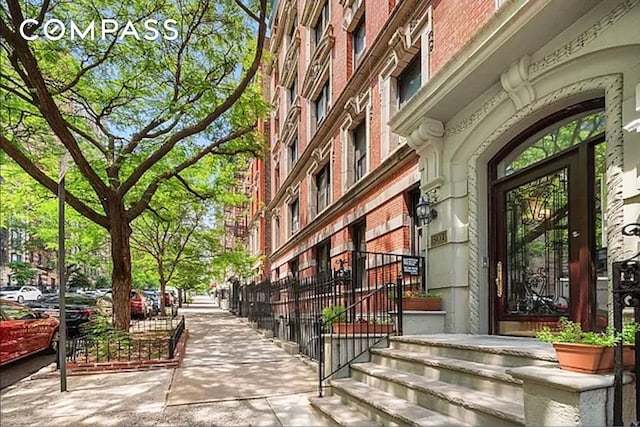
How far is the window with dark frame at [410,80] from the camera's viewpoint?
31.8 feet

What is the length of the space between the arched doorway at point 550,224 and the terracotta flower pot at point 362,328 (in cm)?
165

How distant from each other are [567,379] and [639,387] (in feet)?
2.09

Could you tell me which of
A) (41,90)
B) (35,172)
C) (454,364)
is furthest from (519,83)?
(35,172)

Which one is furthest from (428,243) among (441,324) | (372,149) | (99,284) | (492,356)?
(99,284)

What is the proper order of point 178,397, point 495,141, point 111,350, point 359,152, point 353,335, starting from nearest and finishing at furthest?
point 178,397
point 353,335
point 495,141
point 111,350
point 359,152

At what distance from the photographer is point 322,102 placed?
16.8 m

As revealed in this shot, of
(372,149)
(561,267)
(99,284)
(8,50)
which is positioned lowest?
(99,284)

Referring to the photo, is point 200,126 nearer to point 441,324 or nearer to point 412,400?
point 441,324

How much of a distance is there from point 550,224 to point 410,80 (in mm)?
5345

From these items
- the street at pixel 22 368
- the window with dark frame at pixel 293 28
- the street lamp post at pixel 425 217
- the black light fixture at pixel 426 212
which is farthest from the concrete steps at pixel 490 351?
the window with dark frame at pixel 293 28

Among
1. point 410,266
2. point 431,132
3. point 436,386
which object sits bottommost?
point 436,386

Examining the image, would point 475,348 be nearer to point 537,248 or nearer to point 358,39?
point 537,248

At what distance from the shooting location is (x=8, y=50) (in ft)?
30.5

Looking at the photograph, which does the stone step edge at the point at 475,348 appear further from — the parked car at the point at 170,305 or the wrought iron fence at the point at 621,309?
the parked car at the point at 170,305
